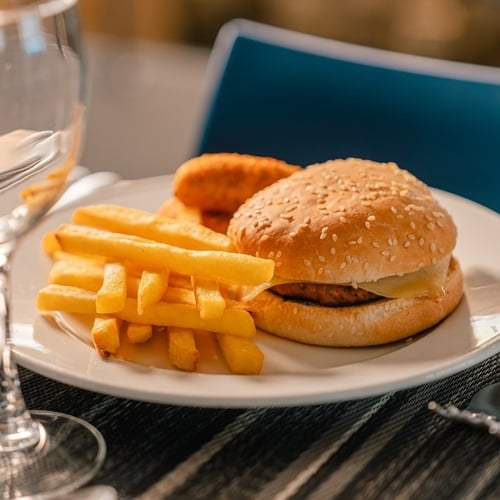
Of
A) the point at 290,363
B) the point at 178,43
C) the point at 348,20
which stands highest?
the point at 290,363

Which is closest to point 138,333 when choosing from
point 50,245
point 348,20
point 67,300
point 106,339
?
point 106,339

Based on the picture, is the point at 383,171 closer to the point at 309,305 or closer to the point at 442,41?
the point at 309,305

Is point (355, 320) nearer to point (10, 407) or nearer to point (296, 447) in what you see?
point (296, 447)

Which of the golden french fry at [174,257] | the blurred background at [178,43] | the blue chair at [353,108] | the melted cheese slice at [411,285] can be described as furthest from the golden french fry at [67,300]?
the blurred background at [178,43]

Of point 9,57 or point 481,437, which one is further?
point 481,437

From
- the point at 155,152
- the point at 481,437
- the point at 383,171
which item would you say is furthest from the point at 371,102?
the point at 155,152

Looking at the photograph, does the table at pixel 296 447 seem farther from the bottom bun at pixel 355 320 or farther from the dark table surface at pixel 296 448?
the bottom bun at pixel 355 320
